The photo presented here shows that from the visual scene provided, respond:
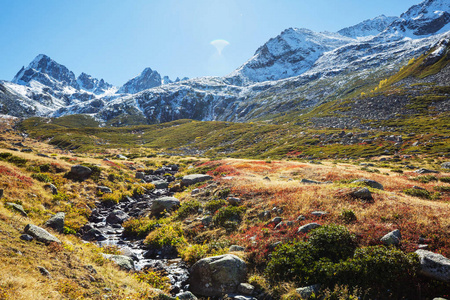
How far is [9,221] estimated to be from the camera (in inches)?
386

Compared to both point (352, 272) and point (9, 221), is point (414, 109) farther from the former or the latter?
point (9, 221)

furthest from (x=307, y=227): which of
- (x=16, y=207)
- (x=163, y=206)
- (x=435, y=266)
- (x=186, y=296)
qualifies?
(x=16, y=207)

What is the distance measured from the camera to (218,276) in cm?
1038

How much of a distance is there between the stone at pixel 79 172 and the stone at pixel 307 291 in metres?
25.5

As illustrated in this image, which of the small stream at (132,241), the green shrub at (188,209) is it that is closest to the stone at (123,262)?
the small stream at (132,241)

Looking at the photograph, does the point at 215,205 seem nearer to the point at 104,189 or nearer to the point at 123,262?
the point at 123,262

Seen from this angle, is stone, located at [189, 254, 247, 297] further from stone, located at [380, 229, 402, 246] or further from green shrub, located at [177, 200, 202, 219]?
green shrub, located at [177, 200, 202, 219]

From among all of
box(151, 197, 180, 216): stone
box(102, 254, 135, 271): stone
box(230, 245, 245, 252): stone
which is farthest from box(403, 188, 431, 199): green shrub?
box(102, 254, 135, 271): stone

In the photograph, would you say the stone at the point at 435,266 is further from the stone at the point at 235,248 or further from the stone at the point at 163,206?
the stone at the point at 163,206

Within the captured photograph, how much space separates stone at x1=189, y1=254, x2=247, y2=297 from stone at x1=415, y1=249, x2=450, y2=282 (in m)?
7.19

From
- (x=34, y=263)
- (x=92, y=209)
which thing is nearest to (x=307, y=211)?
(x=34, y=263)

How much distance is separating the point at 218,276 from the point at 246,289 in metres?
1.48

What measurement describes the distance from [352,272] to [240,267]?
501 centimetres

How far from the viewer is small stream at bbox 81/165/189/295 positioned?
11.9 metres
